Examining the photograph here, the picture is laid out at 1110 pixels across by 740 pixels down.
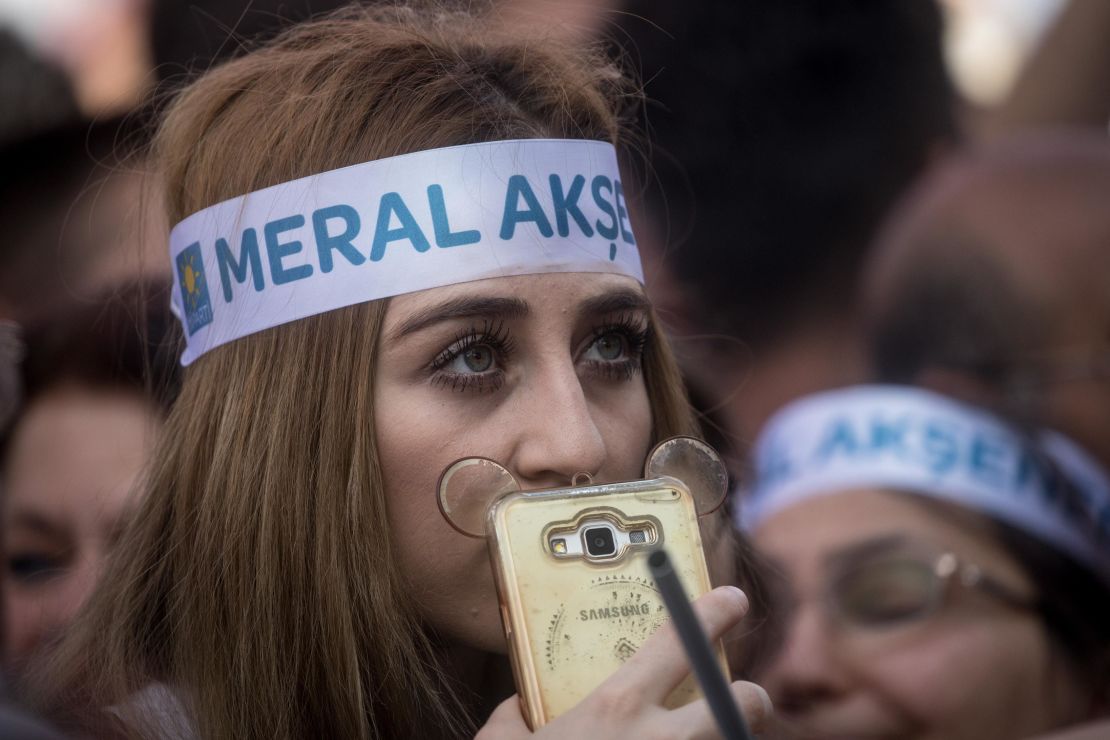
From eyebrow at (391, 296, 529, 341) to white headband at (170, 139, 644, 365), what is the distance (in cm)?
4

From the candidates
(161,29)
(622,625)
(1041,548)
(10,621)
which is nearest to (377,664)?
(622,625)

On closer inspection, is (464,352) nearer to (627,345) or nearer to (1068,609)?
(627,345)

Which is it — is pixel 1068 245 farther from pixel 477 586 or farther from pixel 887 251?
pixel 477 586

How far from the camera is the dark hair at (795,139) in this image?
4.24 meters

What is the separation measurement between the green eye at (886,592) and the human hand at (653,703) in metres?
1.44

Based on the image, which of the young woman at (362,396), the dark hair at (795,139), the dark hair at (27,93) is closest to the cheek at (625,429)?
the young woman at (362,396)

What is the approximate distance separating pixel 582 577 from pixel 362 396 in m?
0.48

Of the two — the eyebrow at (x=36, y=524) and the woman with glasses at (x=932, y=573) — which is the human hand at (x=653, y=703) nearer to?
the woman with glasses at (x=932, y=573)

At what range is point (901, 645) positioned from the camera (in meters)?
2.96

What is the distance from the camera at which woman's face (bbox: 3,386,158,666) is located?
287 centimetres

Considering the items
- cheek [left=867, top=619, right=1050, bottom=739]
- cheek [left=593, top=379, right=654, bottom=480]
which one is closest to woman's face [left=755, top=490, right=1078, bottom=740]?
cheek [left=867, top=619, right=1050, bottom=739]

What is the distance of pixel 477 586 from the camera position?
1.95 metres

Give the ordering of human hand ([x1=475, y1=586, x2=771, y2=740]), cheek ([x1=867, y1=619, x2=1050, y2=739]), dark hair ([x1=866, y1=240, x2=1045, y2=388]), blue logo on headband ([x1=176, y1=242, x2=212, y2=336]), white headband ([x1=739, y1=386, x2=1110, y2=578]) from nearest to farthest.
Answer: human hand ([x1=475, y1=586, x2=771, y2=740])
blue logo on headband ([x1=176, y1=242, x2=212, y2=336])
cheek ([x1=867, y1=619, x2=1050, y2=739])
white headband ([x1=739, y1=386, x2=1110, y2=578])
dark hair ([x1=866, y1=240, x2=1045, y2=388])

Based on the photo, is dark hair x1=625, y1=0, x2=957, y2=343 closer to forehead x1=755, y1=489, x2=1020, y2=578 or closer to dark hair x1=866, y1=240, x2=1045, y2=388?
dark hair x1=866, y1=240, x2=1045, y2=388
